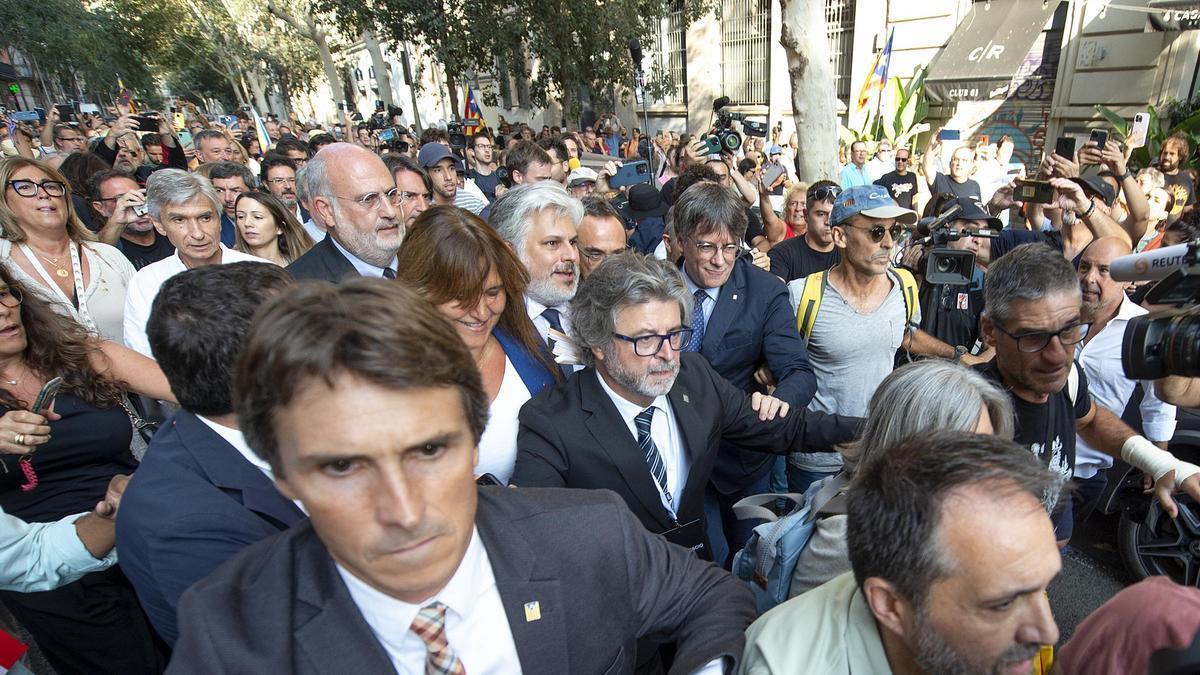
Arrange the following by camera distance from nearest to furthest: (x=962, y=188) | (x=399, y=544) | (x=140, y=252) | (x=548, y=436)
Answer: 1. (x=399, y=544)
2. (x=548, y=436)
3. (x=140, y=252)
4. (x=962, y=188)

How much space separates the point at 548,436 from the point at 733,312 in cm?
129

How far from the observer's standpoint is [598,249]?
129 inches

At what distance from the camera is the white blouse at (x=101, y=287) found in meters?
3.35

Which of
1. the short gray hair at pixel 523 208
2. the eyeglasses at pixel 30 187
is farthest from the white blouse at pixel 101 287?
the short gray hair at pixel 523 208

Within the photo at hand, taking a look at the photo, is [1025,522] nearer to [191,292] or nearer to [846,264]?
[191,292]

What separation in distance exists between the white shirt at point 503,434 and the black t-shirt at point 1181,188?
6.31 m

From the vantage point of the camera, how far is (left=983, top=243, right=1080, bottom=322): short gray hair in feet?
6.94

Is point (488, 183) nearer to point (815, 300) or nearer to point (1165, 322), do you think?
point (815, 300)

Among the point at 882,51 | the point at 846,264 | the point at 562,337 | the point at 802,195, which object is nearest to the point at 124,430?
the point at 562,337

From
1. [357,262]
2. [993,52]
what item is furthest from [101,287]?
[993,52]

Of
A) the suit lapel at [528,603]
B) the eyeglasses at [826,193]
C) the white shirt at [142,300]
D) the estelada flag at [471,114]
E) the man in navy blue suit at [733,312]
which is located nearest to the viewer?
the suit lapel at [528,603]

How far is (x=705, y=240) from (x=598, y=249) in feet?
1.98

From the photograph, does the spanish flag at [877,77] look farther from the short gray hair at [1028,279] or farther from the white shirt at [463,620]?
the white shirt at [463,620]

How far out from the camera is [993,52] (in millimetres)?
12273
